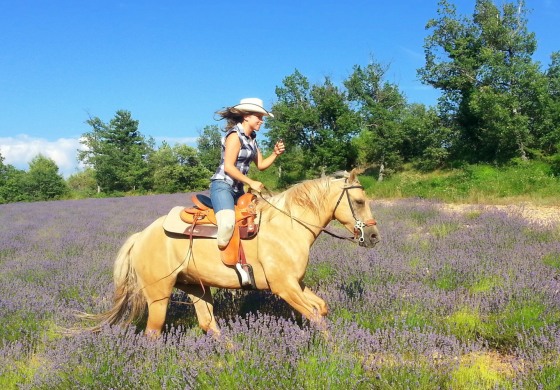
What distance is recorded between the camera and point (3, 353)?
127 inches

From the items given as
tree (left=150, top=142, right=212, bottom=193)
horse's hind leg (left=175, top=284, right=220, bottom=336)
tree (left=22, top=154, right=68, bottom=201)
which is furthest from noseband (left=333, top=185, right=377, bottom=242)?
tree (left=22, top=154, right=68, bottom=201)

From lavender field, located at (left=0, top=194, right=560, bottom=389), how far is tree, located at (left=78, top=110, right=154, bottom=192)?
39.0 m

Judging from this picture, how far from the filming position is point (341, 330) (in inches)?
116

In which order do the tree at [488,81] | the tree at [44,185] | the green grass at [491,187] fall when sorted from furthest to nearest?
the tree at [44,185] < the tree at [488,81] < the green grass at [491,187]

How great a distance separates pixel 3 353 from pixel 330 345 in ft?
7.97

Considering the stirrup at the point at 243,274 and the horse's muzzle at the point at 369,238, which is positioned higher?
the horse's muzzle at the point at 369,238

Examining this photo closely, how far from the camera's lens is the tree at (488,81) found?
823 inches

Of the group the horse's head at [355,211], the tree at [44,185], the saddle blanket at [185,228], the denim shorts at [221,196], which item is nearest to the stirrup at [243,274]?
the saddle blanket at [185,228]

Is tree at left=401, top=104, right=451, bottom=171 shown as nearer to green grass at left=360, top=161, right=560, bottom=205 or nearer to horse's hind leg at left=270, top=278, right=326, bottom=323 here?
green grass at left=360, top=161, right=560, bottom=205

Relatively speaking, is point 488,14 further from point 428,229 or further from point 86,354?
point 86,354

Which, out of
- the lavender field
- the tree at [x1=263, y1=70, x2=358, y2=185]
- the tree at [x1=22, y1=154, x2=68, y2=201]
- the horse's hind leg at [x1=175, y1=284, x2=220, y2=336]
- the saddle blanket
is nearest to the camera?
the lavender field

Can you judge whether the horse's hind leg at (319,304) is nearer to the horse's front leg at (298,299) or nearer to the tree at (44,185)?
the horse's front leg at (298,299)

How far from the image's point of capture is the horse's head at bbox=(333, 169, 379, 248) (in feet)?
11.2

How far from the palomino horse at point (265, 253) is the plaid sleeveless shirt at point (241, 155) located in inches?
11.9
